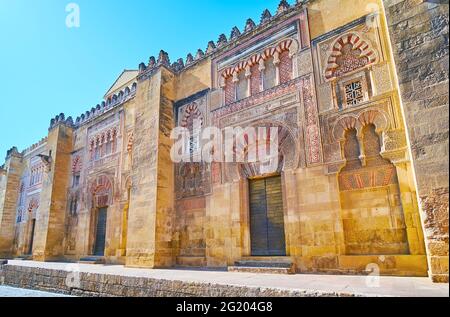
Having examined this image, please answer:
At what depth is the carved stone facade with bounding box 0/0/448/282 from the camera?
15.9 ft

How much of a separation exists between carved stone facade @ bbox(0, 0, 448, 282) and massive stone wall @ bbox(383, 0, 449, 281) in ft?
0.19

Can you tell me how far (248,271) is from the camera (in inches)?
219

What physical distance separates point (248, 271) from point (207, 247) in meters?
1.37

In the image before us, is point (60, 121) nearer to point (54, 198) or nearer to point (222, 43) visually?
point (54, 198)

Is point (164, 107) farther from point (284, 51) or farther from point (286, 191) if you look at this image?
point (286, 191)

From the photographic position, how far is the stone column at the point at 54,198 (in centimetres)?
1048

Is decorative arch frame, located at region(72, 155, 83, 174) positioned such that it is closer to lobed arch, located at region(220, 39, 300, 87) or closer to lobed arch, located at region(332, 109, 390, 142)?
lobed arch, located at region(220, 39, 300, 87)

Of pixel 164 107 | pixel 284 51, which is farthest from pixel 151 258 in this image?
pixel 284 51

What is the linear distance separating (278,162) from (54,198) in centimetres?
911

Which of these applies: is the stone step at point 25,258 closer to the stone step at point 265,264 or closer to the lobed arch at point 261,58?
the stone step at point 265,264

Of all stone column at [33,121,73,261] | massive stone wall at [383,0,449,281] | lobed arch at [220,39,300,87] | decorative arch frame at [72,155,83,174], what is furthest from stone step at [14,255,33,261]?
massive stone wall at [383,0,449,281]

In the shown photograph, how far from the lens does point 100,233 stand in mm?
9539

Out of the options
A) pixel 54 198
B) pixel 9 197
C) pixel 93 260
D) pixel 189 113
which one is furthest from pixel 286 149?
pixel 9 197
